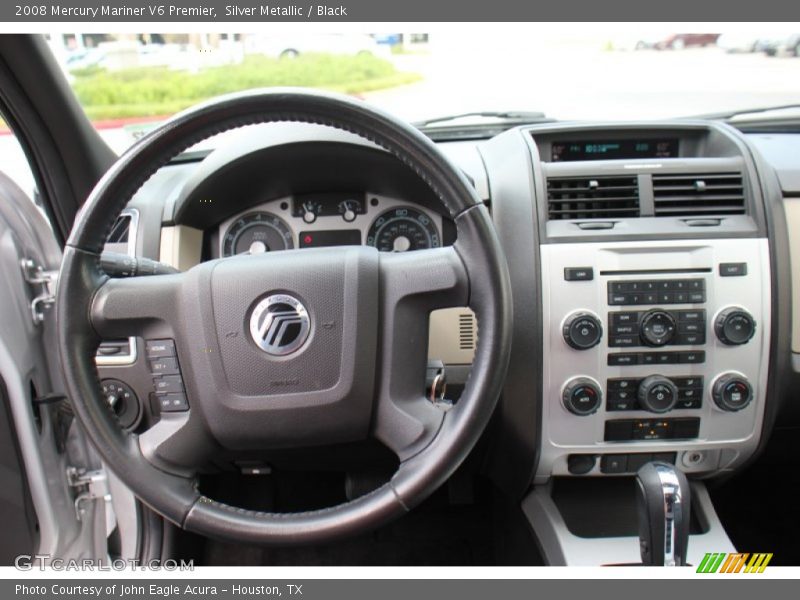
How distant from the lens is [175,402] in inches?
45.3

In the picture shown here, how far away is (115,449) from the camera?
1.05 m

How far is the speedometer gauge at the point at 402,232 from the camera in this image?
5.22ft

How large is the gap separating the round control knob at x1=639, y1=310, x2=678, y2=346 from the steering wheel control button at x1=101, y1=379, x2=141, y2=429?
1.21 meters

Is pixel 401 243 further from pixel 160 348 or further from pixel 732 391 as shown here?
pixel 732 391

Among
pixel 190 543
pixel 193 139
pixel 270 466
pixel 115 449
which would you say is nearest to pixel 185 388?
pixel 115 449

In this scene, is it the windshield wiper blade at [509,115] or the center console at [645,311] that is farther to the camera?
the windshield wiper blade at [509,115]

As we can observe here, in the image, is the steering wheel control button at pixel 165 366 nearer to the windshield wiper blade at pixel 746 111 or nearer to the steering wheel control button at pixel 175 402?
the steering wheel control button at pixel 175 402

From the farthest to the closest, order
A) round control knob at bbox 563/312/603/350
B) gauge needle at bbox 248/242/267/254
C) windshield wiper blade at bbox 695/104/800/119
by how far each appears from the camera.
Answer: windshield wiper blade at bbox 695/104/800/119, gauge needle at bbox 248/242/267/254, round control knob at bbox 563/312/603/350

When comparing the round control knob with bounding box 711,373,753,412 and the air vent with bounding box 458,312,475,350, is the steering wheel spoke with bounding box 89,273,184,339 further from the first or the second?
the round control knob with bounding box 711,373,753,412

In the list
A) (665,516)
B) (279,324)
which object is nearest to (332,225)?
(279,324)

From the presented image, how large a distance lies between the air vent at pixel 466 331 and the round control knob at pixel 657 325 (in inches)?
15.3

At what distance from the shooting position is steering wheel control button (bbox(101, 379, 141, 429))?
152 cm

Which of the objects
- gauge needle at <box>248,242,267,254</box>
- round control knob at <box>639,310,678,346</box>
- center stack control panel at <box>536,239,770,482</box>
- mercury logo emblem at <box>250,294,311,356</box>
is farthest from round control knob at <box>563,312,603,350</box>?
gauge needle at <box>248,242,267,254</box>

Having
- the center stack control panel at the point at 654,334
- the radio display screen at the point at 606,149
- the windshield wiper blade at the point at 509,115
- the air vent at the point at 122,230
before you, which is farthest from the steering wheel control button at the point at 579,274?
Result: the air vent at the point at 122,230
